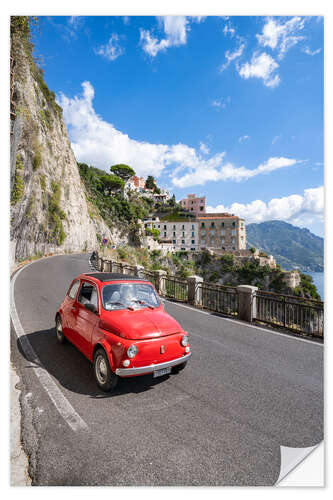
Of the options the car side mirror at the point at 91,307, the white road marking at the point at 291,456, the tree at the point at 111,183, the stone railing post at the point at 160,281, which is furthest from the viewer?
the tree at the point at 111,183

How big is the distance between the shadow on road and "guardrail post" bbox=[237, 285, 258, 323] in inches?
188

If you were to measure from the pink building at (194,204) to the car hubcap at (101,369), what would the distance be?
93.3 metres

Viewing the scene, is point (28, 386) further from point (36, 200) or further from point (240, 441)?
point (36, 200)

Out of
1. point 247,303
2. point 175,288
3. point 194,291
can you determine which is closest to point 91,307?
point 247,303

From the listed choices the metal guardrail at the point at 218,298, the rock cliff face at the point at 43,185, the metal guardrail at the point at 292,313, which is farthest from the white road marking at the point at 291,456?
the rock cliff face at the point at 43,185

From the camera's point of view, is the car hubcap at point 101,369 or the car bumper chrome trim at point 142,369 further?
the car hubcap at point 101,369

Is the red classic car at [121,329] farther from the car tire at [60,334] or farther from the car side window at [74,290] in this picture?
the car tire at [60,334]

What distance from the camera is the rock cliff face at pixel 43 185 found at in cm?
1958

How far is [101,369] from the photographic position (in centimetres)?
372

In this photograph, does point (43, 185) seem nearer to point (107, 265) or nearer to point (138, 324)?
point (107, 265)

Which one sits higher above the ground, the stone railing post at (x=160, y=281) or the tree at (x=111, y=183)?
the tree at (x=111, y=183)

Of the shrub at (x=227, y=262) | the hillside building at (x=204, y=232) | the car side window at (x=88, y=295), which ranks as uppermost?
the hillside building at (x=204, y=232)

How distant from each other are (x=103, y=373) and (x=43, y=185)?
1175 inches

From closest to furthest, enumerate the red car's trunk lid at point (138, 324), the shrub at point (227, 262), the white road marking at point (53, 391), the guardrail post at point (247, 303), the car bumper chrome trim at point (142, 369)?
the white road marking at point (53, 391) → the car bumper chrome trim at point (142, 369) → the red car's trunk lid at point (138, 324) → the guardrail post at point (247, 303) → the shrub at point (227, 262)
